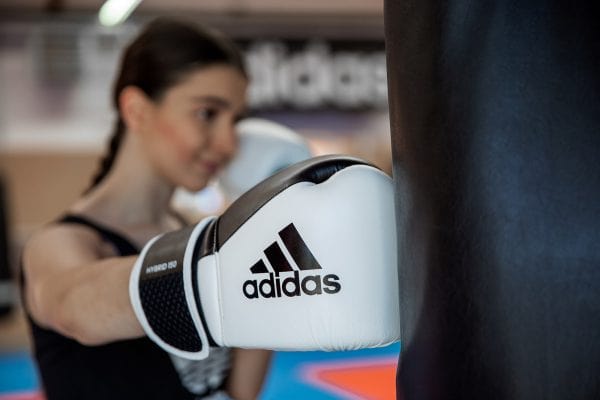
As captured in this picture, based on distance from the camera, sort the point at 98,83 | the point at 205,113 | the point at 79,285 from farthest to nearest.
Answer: the point at 98,83, the point at 205,113, the point at 79,285

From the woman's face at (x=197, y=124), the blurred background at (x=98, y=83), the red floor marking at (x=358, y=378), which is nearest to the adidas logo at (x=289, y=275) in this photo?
the woman's face at (x=197, y=124)

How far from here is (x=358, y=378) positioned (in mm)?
5184

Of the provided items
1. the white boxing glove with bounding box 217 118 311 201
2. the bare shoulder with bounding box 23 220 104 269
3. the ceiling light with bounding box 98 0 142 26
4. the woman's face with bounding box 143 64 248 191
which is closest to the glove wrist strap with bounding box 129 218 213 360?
the bare shoulder with bounding box 23 220 104 269

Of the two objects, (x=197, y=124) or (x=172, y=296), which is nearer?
(x=172, y=296)

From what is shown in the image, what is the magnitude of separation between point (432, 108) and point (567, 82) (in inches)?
3.9

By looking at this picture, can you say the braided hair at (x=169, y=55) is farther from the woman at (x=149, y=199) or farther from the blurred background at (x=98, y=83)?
the blurred background at (x=98, y=83)

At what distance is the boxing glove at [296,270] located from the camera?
703 millimetres

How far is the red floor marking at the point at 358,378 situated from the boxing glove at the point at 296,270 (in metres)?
3.84

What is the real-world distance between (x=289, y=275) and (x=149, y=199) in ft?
2.86

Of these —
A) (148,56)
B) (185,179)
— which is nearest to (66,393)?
(185,179)

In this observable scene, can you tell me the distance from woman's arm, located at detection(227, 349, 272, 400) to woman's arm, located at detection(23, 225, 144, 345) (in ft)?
1.07

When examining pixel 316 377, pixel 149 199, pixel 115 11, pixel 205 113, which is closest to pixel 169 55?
pixel 205 113

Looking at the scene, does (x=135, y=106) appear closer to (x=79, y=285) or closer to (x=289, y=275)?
(x=79, y=285)

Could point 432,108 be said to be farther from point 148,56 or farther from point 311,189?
point 148,56
